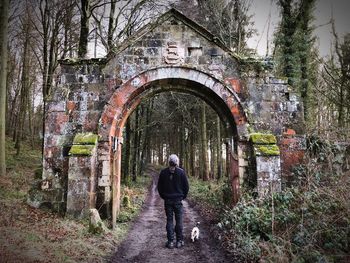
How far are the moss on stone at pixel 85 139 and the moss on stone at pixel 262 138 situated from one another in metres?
4.31

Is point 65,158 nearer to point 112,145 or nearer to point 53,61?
point 112,145

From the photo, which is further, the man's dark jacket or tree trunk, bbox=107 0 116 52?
tree trunk, bbox=107 0 116 52

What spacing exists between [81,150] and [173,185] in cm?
285

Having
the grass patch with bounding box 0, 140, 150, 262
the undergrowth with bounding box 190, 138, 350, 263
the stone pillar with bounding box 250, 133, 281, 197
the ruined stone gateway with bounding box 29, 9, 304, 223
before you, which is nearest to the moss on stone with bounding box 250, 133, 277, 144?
the ruined stone gateway with bounding box 29, 9, 304, 223

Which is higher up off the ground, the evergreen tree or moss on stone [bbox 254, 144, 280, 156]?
the evergreen tree

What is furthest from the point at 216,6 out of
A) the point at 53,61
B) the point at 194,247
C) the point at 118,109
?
the point at 194,247

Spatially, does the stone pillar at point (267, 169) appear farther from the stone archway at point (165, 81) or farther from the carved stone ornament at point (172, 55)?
the carved stone ornament at point (172, 55)

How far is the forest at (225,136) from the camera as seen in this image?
17.9 ft

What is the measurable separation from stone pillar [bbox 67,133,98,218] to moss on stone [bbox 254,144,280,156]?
4.38m

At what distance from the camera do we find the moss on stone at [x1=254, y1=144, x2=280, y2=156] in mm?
8305

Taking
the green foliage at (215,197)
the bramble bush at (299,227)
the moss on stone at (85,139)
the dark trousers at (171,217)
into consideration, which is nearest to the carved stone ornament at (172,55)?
the moss on stone at (85,139)

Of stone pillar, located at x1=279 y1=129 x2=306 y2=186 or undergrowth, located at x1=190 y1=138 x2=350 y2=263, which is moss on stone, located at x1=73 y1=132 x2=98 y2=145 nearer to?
A: undergrowth, located at x1=190 y1=138 x2=350 y2=263

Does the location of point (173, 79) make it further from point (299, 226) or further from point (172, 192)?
point (299, 226)

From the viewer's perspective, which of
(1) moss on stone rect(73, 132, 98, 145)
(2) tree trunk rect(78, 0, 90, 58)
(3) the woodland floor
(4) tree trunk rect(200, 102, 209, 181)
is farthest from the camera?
(4) tree trunk rect(200, 102, 209, 181)
